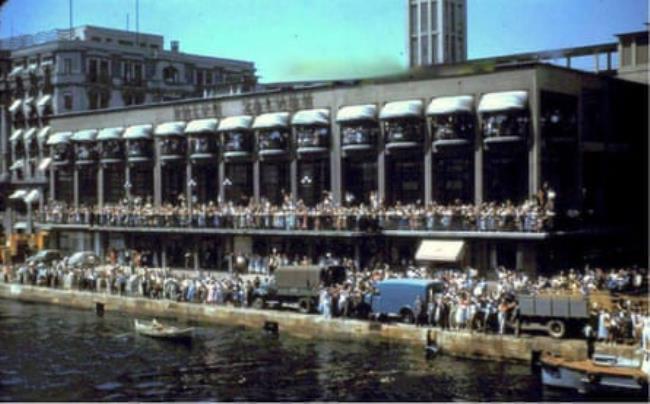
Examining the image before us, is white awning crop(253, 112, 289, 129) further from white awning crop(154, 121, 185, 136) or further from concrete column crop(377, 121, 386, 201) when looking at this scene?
white awning crop(154, 121, 185, 136)

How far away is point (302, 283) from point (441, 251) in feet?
34.0

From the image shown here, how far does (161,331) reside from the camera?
60.9 m

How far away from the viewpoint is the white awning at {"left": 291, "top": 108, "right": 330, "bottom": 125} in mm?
75750

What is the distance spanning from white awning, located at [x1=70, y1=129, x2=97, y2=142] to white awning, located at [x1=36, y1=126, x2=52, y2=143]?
54.1 feet

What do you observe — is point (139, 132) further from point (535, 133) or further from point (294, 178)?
point (535, 133)

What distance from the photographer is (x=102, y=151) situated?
315 ft

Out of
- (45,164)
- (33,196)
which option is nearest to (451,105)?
(45,164)

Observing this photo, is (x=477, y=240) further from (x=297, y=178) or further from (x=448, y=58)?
(x=448, y=58)

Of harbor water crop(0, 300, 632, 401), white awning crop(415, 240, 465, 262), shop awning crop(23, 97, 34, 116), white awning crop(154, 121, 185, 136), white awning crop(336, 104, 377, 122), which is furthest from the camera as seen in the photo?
shop awning crop(23, 97, 34, 116)

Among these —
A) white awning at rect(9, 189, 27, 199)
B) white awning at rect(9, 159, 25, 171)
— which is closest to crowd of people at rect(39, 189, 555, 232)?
white awning at rect(9, 189, 27, 199)

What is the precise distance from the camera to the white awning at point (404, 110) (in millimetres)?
69562

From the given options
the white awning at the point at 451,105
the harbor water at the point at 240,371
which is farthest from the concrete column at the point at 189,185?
the white awning at the point at 451,105

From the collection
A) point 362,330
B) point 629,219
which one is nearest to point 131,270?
point 362,330

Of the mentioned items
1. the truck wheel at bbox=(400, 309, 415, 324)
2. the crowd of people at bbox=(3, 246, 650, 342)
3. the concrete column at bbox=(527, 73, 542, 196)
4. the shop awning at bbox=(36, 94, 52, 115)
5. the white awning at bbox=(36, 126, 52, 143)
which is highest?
the shop awning at bbox=(36, 94, 52, 115)
